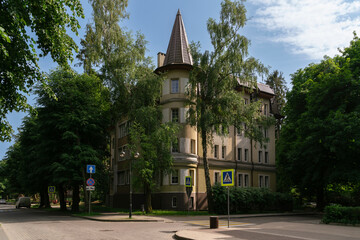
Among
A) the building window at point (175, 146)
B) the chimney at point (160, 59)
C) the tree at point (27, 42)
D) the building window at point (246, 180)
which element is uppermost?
the chimney at point (160, 59)

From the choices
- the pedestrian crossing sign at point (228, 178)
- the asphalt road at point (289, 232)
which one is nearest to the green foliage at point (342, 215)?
Answer: the asphalt road at point (289, 232)

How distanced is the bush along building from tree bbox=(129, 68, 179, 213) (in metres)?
1.75

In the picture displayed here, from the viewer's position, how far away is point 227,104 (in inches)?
1150

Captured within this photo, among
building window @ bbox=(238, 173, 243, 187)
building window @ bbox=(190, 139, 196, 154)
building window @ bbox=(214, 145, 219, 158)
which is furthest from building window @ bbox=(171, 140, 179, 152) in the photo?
building window @ bbox=(238, 173, 243, 187)

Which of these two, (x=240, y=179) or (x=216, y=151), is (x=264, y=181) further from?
(x=216, y=151)

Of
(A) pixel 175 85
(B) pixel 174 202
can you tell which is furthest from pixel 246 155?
(A) pixel 175 85

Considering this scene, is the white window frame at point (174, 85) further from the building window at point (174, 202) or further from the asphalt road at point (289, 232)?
the asphalt road at point (289, 232)

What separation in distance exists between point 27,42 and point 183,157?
24735 millimetres

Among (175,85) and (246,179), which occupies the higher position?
(175,85)

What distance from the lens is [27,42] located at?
37.7 feet

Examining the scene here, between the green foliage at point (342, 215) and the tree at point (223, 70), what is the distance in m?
10.2

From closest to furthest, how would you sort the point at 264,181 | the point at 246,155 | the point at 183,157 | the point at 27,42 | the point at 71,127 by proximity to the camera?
the point at 27,42, the point at 71,127, the point at 183,157, the point at 246,155, the point at 264,181

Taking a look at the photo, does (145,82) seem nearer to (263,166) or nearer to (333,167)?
(333,167)

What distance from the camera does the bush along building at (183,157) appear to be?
114 ft
